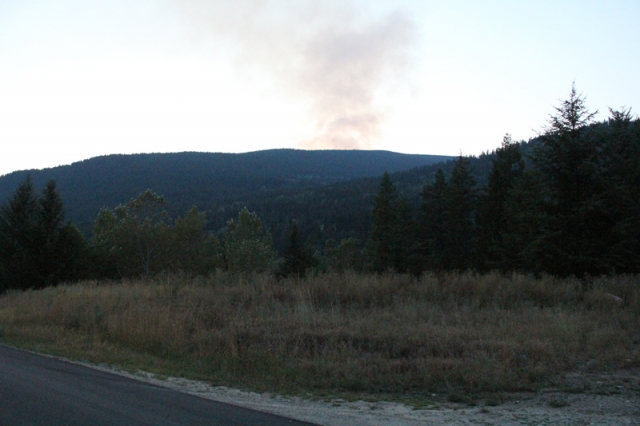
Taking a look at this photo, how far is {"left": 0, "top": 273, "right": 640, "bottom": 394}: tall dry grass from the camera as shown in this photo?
7.53 meters

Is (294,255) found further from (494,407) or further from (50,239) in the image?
(494,407)

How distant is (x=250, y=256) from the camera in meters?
55.9

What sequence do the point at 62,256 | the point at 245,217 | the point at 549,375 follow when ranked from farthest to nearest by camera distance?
the point at 245,217 < the point at 62,256 < the point at 549,375

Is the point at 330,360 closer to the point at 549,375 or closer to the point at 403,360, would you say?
the point at 403,360

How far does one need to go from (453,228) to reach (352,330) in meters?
31.4

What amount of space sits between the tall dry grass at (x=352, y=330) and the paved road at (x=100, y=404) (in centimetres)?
135

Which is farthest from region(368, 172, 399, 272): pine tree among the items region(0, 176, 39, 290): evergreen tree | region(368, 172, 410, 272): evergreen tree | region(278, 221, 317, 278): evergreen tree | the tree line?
region(0, 176, 39, 290): evergreen tree

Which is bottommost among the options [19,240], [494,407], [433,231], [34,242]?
[494,407]

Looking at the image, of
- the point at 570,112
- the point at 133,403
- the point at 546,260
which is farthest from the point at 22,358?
the point at 570,112

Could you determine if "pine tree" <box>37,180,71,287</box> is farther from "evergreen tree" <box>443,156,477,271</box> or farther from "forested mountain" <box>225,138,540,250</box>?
"forested mountain" <box>225,138,540,250</box>

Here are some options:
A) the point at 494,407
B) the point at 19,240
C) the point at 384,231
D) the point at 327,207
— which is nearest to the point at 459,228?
the point at 384,231

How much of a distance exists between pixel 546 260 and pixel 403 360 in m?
15.7

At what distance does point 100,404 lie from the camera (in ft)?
19.6

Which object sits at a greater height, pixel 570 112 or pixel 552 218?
pixel 570 112
